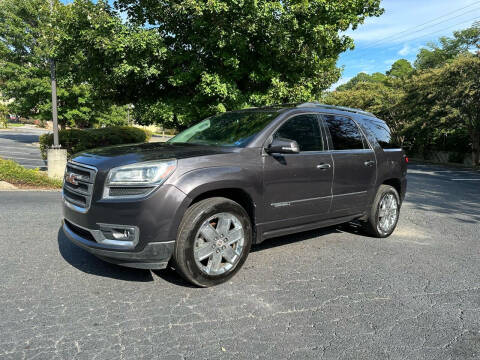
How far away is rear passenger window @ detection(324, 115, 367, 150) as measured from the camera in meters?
4.66

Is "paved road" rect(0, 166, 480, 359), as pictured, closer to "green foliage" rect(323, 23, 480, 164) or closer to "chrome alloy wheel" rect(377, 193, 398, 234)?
"chrome alloy wheel" rect(377, 193, 398, 234)

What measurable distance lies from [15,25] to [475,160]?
32.2 meters

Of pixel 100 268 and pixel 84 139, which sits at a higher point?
pixel 84 139

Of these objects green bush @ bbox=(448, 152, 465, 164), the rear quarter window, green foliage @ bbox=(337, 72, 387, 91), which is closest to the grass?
the rear quarter window

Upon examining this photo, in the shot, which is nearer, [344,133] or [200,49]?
[344,133]

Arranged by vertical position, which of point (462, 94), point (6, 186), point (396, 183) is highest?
point (462, 94)

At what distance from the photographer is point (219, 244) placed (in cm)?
351

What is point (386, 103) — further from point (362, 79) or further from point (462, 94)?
point (362, 79)

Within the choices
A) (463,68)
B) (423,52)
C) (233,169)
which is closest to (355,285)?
(233,169)

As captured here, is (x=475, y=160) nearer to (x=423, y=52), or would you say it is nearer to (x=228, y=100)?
(x=228, y=100)

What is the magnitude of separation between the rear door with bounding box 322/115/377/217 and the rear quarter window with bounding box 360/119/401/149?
31 cm

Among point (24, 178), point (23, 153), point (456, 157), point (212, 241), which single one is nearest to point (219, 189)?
point (212, 241)

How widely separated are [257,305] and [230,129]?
81.6 inches

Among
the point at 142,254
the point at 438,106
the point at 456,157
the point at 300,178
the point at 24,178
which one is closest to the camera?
the point at 142,254
